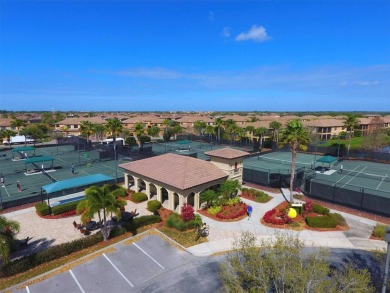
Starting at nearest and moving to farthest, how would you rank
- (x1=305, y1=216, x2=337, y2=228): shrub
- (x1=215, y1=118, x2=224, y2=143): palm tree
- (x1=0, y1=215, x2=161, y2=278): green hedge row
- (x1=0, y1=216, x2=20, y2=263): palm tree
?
(x1=0, y1=216, x2=20, y2=263): palm tree → (x1=0, y1=215, x2=161, y2=278): green hedge row → (x1=305, y1=216, x2=337, y2=228): shrub → (x1=215, y1=118, x2=224, y2=143): palm tree

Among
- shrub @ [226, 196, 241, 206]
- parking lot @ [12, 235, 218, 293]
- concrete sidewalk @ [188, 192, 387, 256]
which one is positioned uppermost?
shrub @ [226, 196, 241, 206]

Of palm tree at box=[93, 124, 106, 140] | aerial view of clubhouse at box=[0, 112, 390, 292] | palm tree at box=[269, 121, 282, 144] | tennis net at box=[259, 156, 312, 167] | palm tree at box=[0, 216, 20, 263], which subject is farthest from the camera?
palm tree at box=[269, 121, 282, 144]

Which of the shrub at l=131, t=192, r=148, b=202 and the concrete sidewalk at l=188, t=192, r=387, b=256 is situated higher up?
the shrub at l=131, t=192, r=148, b=202

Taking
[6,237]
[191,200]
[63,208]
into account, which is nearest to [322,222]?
[191,200]

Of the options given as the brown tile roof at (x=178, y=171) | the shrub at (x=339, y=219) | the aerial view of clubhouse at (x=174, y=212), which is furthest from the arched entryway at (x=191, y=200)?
the shrub at (x=339, y=219)

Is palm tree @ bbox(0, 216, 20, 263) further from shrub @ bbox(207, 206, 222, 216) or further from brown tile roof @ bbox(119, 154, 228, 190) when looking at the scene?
shrub @ bbox(207, 206, 222, 216)

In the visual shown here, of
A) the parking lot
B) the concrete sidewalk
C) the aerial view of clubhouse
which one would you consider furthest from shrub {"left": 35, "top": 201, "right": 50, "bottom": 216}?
the concrete sidewalk
